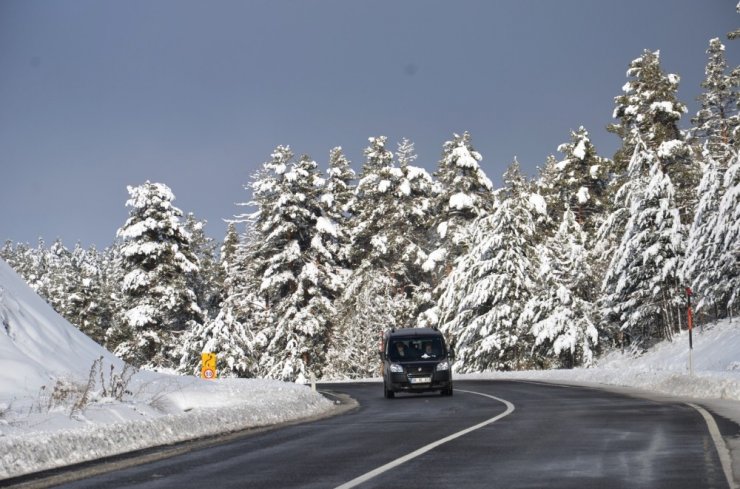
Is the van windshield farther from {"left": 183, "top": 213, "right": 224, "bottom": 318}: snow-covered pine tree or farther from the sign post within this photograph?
{"left": 183, "top": 213, "right": 224, "bottom": 318}: snow-covered pine tree

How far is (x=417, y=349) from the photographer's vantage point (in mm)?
27922

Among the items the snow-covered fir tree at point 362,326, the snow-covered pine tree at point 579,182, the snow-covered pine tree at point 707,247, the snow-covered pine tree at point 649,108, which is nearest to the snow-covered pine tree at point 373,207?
the snow-covered fir tree at point 362,326

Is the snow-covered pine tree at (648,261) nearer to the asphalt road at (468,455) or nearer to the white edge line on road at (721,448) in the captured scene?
the asphalt road at (468,455)

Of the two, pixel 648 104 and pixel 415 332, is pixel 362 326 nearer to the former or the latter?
pixel 648 104

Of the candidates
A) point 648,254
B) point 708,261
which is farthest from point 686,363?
point 648,254

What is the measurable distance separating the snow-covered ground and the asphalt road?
3.23 feet

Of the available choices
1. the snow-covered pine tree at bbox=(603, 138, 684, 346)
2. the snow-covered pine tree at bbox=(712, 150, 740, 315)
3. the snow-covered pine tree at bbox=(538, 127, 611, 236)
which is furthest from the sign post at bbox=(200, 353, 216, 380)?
the snow-covered pine tree at bbox=(538, 127, 611, 236)

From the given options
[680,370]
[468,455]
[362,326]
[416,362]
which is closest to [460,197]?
[362,326]

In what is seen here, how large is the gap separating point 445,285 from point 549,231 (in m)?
17.0

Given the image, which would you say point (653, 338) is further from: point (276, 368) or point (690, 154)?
point (276, 368)

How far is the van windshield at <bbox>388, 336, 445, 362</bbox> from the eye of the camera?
27797mm

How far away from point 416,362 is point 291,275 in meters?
34.6

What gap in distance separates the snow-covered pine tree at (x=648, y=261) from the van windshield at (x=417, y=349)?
1906cm

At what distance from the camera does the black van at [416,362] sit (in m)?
27.1
